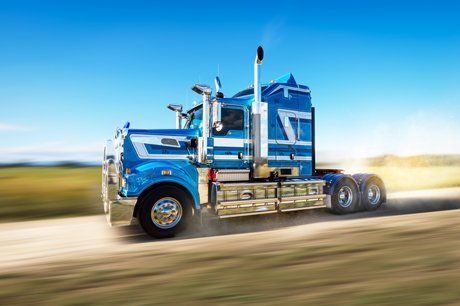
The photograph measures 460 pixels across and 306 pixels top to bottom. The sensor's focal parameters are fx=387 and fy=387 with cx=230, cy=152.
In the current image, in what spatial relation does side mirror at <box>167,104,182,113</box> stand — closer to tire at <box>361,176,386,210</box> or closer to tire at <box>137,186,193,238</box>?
tire at <box>137,186,193,238</box>

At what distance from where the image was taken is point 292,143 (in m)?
10.1

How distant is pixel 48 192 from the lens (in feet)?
50.0

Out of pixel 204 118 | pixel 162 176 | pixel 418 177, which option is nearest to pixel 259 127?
pixel 204 118

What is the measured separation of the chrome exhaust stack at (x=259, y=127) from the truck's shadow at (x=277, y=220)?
4.47 ft

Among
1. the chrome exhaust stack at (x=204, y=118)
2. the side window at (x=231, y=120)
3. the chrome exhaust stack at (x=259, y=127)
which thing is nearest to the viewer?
the chrome exhaust stack at (x=204, y=118)

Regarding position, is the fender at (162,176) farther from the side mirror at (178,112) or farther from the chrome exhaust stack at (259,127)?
the side mirror at (178,112)

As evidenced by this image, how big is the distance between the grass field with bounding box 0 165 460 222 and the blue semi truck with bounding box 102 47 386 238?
10.8 feet

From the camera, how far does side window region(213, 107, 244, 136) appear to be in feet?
30.0

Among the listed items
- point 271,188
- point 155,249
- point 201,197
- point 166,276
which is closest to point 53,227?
point 201,197

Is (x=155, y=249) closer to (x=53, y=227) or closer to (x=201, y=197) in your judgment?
(x=201, y=197)

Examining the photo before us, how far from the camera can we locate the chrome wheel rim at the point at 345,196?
1107cm

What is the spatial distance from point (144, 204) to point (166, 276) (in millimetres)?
3649

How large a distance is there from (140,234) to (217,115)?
126 inches

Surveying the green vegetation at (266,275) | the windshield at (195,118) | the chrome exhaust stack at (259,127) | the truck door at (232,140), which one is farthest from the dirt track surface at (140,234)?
the windshield at (195,118)
